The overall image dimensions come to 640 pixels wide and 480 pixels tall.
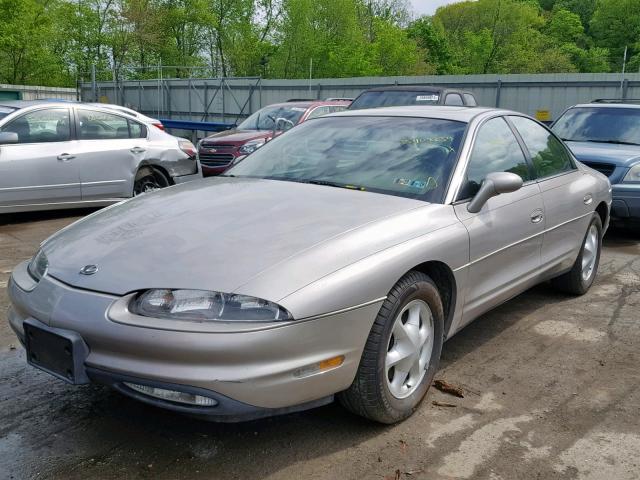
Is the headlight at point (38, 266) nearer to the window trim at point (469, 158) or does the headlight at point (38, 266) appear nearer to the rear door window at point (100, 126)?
the window trim at point (469, 158)

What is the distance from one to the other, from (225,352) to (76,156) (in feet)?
20.4

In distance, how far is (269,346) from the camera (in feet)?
7.87

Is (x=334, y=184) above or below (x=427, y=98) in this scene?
below

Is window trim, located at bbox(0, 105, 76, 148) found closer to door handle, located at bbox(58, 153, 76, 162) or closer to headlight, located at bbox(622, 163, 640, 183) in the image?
door handle, located at bbox(58, 153, 76, 162)

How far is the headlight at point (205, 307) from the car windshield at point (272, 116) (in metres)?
9.42

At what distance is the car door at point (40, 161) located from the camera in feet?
24.2

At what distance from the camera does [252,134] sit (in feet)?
37.1

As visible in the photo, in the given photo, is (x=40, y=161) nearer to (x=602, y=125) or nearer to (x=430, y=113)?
(x=430, y=113)

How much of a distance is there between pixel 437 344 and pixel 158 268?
1.44m

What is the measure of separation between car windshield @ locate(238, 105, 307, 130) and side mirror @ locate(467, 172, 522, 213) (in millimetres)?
8469

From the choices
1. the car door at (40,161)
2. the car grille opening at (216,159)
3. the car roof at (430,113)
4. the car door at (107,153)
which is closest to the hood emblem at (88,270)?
the car roof at (430,113)

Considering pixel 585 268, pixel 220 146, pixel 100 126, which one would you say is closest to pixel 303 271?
pixel 585 268

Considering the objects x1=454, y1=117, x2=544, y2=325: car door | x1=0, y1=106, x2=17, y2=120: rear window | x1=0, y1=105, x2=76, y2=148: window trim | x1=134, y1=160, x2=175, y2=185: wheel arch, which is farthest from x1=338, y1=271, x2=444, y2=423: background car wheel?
x1=0, y1=106, x2=17, y2=120: rear window

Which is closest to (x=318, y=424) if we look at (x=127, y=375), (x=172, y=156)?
(x=127, y=375)
